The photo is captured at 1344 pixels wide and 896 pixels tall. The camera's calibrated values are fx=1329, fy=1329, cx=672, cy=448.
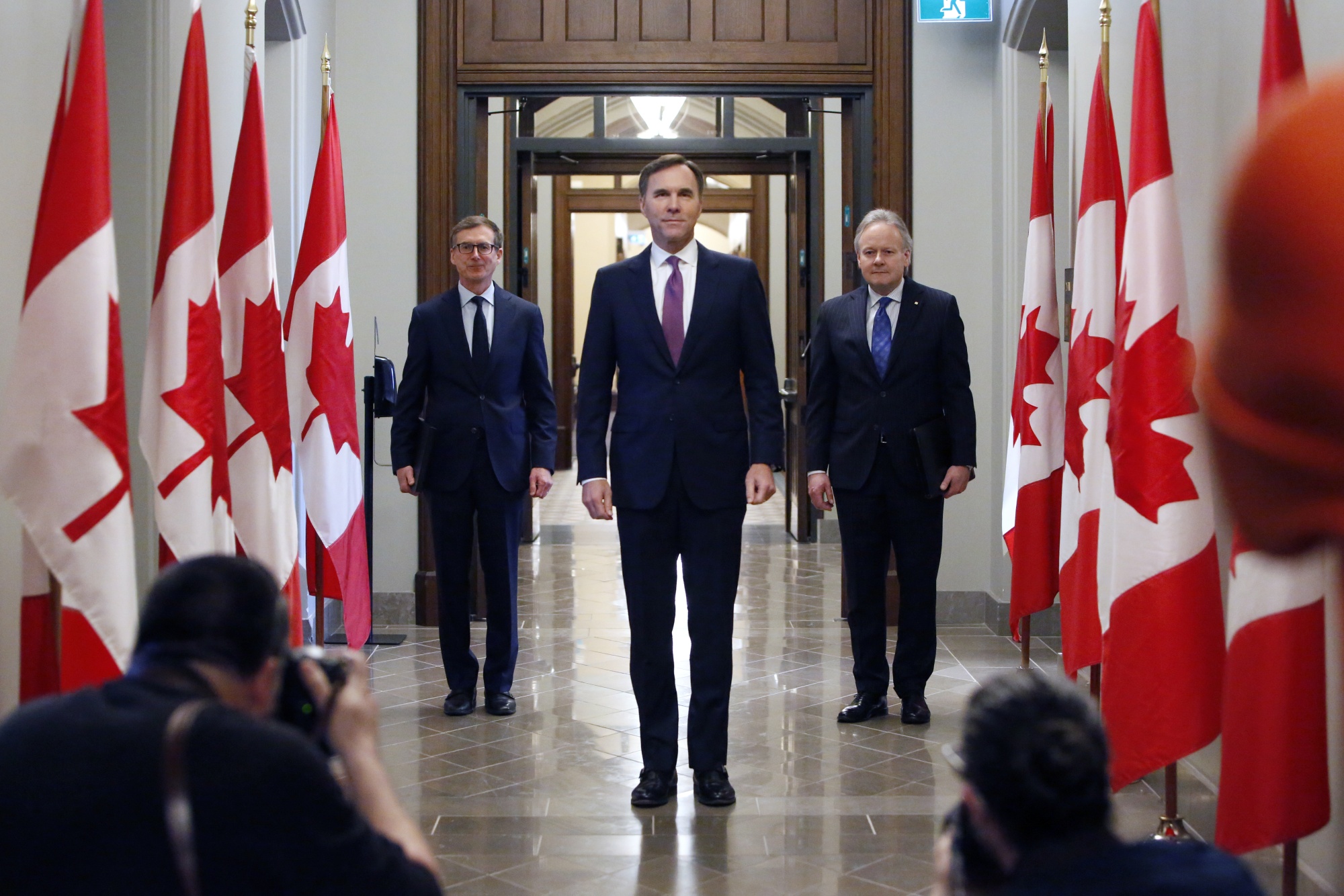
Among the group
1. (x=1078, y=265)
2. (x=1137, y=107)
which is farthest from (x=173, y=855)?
(x=1078, y=265)

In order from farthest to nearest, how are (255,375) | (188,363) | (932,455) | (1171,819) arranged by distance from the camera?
1. (932,455)
2. (255,375)
3. (1171,819)
4. (188,363)

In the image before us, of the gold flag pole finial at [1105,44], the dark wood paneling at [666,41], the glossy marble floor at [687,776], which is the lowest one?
the glossy marble floor at [687,776]

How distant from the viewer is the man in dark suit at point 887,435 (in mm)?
4555

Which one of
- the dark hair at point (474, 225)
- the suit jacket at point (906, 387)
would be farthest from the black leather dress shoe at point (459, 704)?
the dark hair at point (474, 225)

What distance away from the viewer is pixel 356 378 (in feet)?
21.7

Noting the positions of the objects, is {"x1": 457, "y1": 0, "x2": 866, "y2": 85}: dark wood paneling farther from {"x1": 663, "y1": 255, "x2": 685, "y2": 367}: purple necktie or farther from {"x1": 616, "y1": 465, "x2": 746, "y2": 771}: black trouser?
{"x1": 616, "y1": 465, "x2": 746, "y2": 771}: black trouser

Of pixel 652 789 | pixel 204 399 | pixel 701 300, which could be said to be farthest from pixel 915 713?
pixel 204 399

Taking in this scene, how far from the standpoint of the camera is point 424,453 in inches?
189

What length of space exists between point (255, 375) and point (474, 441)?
108cm

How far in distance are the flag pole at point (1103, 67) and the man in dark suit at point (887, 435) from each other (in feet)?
2.05

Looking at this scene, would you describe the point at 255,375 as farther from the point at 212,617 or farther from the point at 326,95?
the point at 212,617

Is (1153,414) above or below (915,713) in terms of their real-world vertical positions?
above

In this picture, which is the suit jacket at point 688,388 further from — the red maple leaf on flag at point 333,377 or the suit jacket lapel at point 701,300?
the red maple leaf on flag at point 333,377

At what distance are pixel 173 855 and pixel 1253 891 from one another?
0.98 meters
